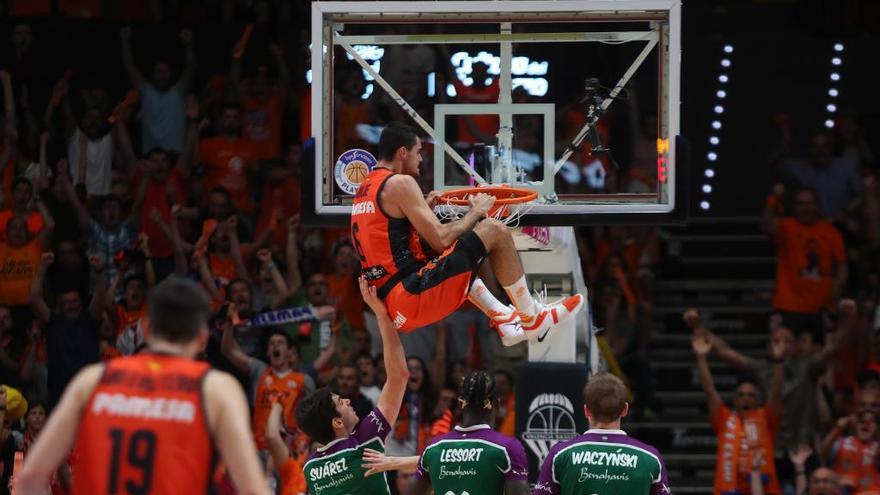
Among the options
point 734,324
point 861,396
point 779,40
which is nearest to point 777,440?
point 861,396

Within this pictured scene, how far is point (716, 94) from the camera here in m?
20.5

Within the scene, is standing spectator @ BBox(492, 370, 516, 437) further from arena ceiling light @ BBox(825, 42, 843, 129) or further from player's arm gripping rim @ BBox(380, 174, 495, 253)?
arena ceiling light @ BBox(825, 42, 843, 129)

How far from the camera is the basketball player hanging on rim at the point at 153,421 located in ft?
20.3

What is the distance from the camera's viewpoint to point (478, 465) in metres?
9.23

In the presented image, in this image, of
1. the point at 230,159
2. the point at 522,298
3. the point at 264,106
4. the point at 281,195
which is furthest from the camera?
the point at 264,106

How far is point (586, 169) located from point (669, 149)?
2.94 meters

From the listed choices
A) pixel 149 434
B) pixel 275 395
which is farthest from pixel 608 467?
pixel 275 395

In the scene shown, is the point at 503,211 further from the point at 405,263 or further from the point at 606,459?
the point at 606,459

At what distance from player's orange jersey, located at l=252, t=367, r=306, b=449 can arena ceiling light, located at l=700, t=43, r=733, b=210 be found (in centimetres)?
682

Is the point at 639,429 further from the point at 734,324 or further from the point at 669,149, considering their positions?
the point at 669,149

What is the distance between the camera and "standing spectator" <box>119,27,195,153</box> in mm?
17891

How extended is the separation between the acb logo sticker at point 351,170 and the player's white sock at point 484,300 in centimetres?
126

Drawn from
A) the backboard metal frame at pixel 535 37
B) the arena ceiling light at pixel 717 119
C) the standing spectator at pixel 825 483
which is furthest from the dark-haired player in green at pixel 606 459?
the arena ceiling light at pixel 717 119

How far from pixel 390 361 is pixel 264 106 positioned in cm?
885
